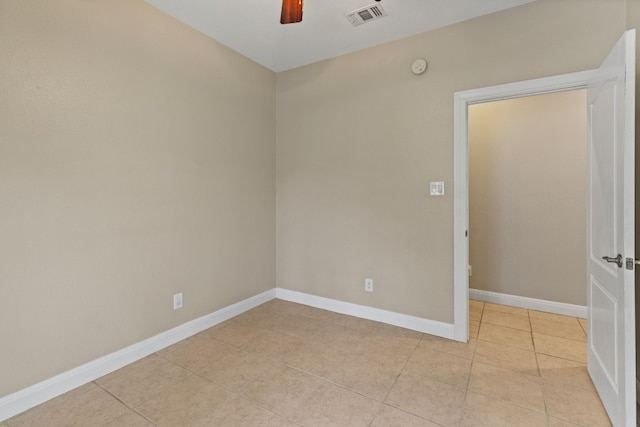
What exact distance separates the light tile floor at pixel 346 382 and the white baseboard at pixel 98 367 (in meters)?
0.05

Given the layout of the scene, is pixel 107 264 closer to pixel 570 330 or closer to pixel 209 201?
pixel 209 201

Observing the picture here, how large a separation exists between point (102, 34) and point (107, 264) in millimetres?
1552

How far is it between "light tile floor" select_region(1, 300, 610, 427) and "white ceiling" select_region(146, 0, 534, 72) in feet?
8.67

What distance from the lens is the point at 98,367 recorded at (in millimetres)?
1957

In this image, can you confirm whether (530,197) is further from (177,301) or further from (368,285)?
(177,301)

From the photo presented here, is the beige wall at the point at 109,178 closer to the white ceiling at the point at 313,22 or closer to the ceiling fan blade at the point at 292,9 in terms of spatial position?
the white ceiling at the point at 313,22

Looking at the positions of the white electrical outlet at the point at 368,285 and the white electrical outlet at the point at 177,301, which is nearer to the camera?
the white electrical outlet at the point at 177,301

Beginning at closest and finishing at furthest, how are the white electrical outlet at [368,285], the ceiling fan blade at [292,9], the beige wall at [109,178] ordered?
the ceiling fan blade at [292,9]
the beige wall at [109,178]
the white electrical outlet at [368,285]

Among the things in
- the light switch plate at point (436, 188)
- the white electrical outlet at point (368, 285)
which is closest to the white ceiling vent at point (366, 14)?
the light switch plate at point (436, 188)

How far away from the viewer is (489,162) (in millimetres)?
3383

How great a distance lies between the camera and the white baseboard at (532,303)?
116 inches

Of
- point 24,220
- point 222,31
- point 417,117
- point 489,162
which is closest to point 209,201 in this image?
point 24,220

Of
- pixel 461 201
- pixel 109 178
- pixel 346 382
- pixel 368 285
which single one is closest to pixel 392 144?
pixel 461 201

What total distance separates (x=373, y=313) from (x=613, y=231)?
191 centimetres
